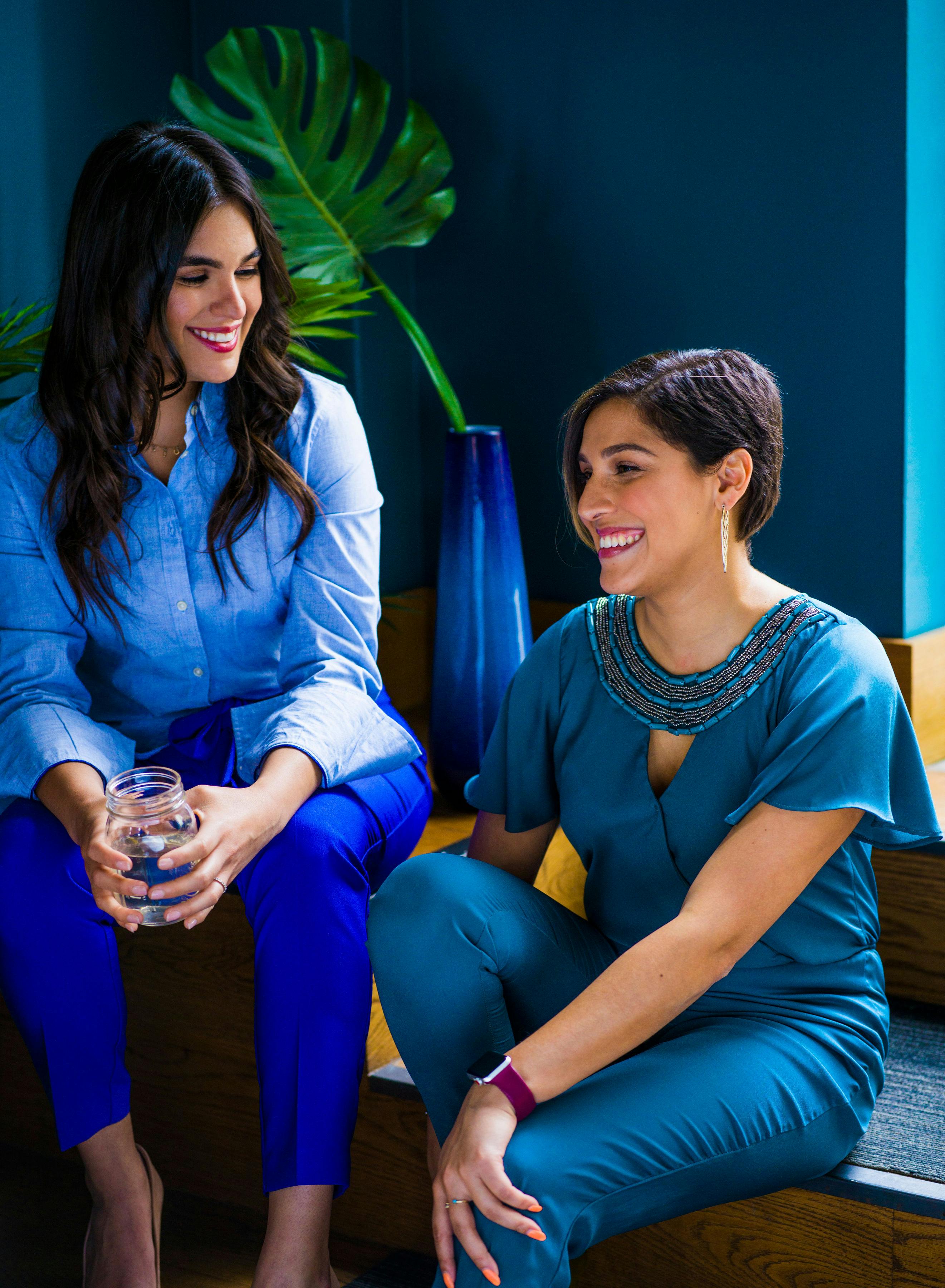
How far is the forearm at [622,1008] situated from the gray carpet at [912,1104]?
14.0 inches

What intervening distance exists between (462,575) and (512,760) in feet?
2.90

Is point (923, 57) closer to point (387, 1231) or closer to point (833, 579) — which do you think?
point (833, 579)

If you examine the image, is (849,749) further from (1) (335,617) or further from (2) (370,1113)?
(2) (370,1113)

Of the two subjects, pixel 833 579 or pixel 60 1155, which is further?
pixel 833 579

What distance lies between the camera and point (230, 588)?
1.80 meters

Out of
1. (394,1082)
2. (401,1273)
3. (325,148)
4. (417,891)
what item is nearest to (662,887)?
(417,891)

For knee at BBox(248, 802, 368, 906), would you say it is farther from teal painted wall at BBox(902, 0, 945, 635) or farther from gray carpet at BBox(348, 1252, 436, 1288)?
teal painted wall at BBox(902, 0, 945, 635)

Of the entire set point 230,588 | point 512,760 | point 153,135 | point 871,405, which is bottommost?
point 512,760

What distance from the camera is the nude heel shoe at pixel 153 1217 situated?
5.13ft

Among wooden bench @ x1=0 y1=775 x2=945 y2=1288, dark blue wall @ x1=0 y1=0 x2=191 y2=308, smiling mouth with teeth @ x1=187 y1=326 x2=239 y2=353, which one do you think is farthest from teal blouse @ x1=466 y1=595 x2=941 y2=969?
dark blue wall @ x1=0 y1=0 x2=191 y2=308

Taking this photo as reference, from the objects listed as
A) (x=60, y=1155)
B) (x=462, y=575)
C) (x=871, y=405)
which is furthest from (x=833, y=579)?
(x=60, y=1155)

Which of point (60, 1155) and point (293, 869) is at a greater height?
point (293, 869)

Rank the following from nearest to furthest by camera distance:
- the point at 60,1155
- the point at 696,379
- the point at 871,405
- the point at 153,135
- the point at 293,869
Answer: the point at 696,379 < the point at 293,869 < the point at 153,135 < the point at 60,1155 < the point at 871,405

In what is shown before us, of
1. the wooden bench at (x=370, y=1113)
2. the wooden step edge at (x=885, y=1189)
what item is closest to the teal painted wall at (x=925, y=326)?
the wooden bench at (x=370, y=1113)
